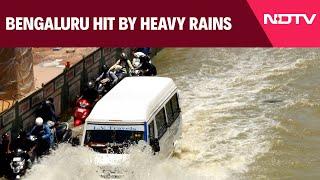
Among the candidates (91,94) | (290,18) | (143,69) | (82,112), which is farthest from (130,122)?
(143,69)

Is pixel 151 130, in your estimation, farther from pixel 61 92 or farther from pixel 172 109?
pixel 61 92

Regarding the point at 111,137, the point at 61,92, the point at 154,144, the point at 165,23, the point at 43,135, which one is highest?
the point at 165,23

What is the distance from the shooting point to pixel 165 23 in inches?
460

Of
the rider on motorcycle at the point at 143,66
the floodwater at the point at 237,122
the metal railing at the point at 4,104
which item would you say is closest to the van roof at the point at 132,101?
the floodwater at the point at 237,122

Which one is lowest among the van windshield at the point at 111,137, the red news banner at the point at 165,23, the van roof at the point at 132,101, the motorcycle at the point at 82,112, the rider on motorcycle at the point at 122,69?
the motorcycle at the point at 82,112

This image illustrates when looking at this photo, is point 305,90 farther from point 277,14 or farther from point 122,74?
point 277,14

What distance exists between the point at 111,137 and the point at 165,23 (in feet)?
9.64

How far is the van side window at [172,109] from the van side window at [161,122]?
1.29ft

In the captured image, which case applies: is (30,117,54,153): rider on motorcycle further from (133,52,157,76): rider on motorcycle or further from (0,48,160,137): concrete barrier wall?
(133,52,157,76): rider on motorcycle

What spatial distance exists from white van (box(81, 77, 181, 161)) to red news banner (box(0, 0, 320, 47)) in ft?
7.38

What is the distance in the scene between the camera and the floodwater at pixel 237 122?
1399 centimetres

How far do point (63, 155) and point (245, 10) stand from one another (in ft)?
16.2

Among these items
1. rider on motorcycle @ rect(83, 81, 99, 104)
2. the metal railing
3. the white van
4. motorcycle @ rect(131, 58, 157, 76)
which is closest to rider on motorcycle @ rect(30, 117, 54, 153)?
the white van

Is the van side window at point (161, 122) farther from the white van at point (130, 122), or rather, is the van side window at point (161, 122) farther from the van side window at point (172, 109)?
the van side window at point (172, 109)
